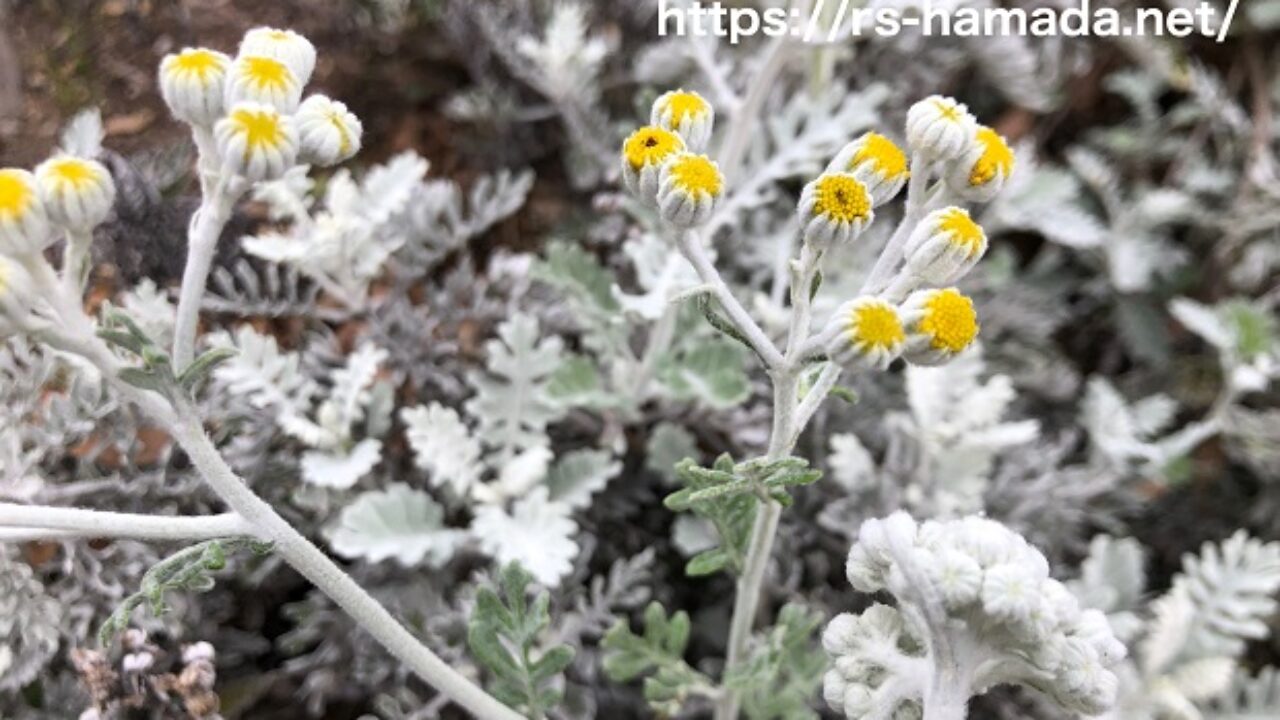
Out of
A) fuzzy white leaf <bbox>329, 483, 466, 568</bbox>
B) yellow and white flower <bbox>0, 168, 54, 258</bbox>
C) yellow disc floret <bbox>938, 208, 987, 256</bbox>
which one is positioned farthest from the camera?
fuzzy white leaf <bbox>329, 483, 466, 568</bbox>

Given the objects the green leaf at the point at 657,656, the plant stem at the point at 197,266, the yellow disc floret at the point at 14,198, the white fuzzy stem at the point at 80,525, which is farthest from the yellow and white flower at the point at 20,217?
the green leaf at the point at 657,656

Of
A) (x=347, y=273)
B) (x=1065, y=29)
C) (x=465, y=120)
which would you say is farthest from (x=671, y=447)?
(x=1065, y=29)

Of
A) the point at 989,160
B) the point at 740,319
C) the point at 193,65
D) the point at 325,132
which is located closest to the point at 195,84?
the point at 193,65

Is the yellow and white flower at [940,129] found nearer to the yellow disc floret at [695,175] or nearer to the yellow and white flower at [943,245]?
the yellow and white flower at [943,245]

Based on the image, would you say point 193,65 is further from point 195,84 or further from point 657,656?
point 657,656

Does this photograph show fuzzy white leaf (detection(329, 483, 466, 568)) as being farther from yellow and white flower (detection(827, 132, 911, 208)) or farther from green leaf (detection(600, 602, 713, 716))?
yellow and white flower (detection(827, 132, 911, 208))

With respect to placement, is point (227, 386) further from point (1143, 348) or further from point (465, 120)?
point (1143, 348)

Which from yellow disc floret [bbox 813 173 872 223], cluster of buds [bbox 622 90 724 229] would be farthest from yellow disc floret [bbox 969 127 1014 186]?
cluster of buds [bbox 622 90 724 229]
